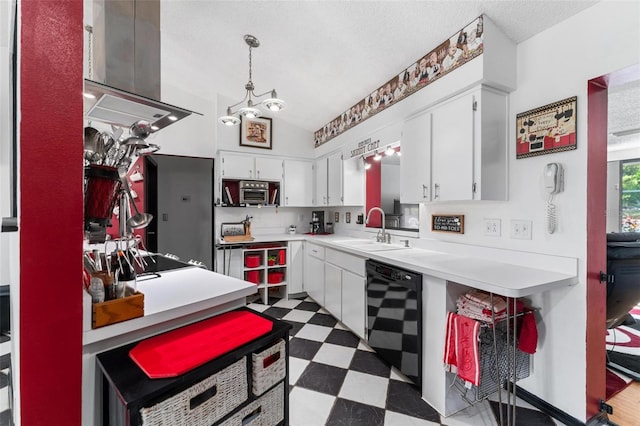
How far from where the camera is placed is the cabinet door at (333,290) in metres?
2.89

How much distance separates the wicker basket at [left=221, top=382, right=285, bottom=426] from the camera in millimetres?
1020

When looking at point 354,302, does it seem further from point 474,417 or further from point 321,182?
point 321,182

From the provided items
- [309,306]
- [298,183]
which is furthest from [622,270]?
[298,183]

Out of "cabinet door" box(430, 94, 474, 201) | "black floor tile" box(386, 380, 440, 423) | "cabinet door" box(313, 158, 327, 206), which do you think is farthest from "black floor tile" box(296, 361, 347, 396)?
"cabinet door" box(313, 158, 327, 206)

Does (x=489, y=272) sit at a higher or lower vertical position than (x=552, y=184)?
lower

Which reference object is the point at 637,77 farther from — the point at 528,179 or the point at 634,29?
the point at 528,179

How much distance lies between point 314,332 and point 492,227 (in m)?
1.88

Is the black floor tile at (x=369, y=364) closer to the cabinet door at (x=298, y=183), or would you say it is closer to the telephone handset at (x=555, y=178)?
the telephone handset at (x=555, y=178)

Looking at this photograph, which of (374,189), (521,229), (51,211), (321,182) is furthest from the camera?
(321,182)

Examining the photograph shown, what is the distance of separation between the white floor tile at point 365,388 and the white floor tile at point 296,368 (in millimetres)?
348

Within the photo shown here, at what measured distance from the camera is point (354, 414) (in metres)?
1.70

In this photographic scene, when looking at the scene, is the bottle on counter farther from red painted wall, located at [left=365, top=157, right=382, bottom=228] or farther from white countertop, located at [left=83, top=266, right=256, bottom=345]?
red painted wall, located at [left=365, top=157, right=382, bottom=228]

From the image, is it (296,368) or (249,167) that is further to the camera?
(249,167)

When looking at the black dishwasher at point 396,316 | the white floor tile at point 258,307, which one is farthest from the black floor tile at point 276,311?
the black dishwasher at point 396,316
